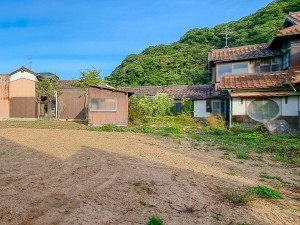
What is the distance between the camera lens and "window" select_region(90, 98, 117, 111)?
1980 centimetres

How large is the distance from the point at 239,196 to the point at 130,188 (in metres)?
1.72

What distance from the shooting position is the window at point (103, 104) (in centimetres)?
1980

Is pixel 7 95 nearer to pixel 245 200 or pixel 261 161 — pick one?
pixel 261 161

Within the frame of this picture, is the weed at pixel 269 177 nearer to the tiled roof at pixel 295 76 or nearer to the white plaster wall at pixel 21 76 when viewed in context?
the tiled roof at pixel 295 76

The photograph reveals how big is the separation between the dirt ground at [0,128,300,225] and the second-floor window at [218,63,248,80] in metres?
14.1

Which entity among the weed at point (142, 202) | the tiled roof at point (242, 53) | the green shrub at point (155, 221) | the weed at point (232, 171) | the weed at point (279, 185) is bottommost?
the weed at point (279, 185)

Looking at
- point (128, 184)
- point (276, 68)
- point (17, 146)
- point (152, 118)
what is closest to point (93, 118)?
point (152, 118)

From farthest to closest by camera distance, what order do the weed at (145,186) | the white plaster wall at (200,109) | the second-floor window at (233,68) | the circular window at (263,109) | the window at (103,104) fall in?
the white plaster wall at (200,109), the second-floor window at (233,68), the window at (103,104), the circular window at (263,109), the weed at (145,186)

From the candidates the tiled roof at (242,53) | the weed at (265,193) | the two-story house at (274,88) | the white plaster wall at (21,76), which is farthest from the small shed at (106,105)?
the weed at (265,193)

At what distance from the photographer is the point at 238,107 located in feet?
54.3

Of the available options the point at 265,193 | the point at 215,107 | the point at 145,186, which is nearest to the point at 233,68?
the point at 215,107

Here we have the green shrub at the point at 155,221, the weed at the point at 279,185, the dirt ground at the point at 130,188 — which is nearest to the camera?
the green shrub at the point at 155,221

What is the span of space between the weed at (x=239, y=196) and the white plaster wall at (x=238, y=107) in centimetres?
1243

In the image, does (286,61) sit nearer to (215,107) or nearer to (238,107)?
(238,107)
